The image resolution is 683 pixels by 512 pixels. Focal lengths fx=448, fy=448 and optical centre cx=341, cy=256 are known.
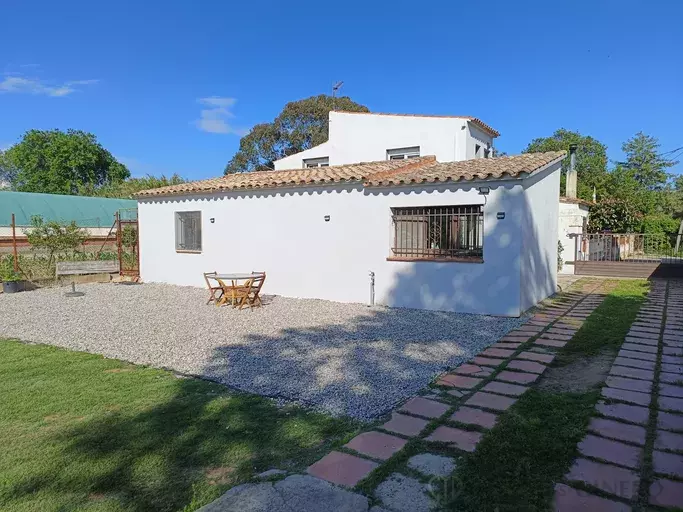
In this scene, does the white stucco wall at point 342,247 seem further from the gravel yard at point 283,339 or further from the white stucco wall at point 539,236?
the gravel yard at point 283,339

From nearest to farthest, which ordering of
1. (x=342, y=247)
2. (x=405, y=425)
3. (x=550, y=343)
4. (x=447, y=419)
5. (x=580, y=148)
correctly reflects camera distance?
(x=405, y=425)
(x=447, y=419)
(x=550, y=343)
(x=342, y=247)
(x=580, y=148)

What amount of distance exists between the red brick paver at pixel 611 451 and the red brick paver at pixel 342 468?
65.7 inches

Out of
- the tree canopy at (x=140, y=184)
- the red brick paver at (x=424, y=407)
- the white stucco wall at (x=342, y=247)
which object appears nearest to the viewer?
the red brick paver at (x=424, y=407)

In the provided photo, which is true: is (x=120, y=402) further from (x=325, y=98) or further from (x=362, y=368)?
(x=325, y=98)

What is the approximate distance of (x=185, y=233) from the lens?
569 inches

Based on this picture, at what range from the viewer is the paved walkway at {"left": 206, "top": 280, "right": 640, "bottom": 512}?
9.16 feet

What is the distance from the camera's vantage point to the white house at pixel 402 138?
17891 millimetres

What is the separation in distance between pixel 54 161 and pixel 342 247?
177ft

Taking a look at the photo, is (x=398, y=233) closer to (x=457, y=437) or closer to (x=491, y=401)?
(x=491, y=401)

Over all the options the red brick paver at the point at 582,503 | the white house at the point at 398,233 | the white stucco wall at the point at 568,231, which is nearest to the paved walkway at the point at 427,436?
the red brick paver at the point at 582,503

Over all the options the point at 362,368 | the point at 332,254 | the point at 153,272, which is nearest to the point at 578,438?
the point at 362,368

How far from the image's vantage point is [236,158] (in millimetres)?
44250

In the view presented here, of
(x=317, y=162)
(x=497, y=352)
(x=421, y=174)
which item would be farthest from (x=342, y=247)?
(x=317, y=162)

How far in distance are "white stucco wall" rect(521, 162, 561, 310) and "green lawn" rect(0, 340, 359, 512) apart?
688 cm
